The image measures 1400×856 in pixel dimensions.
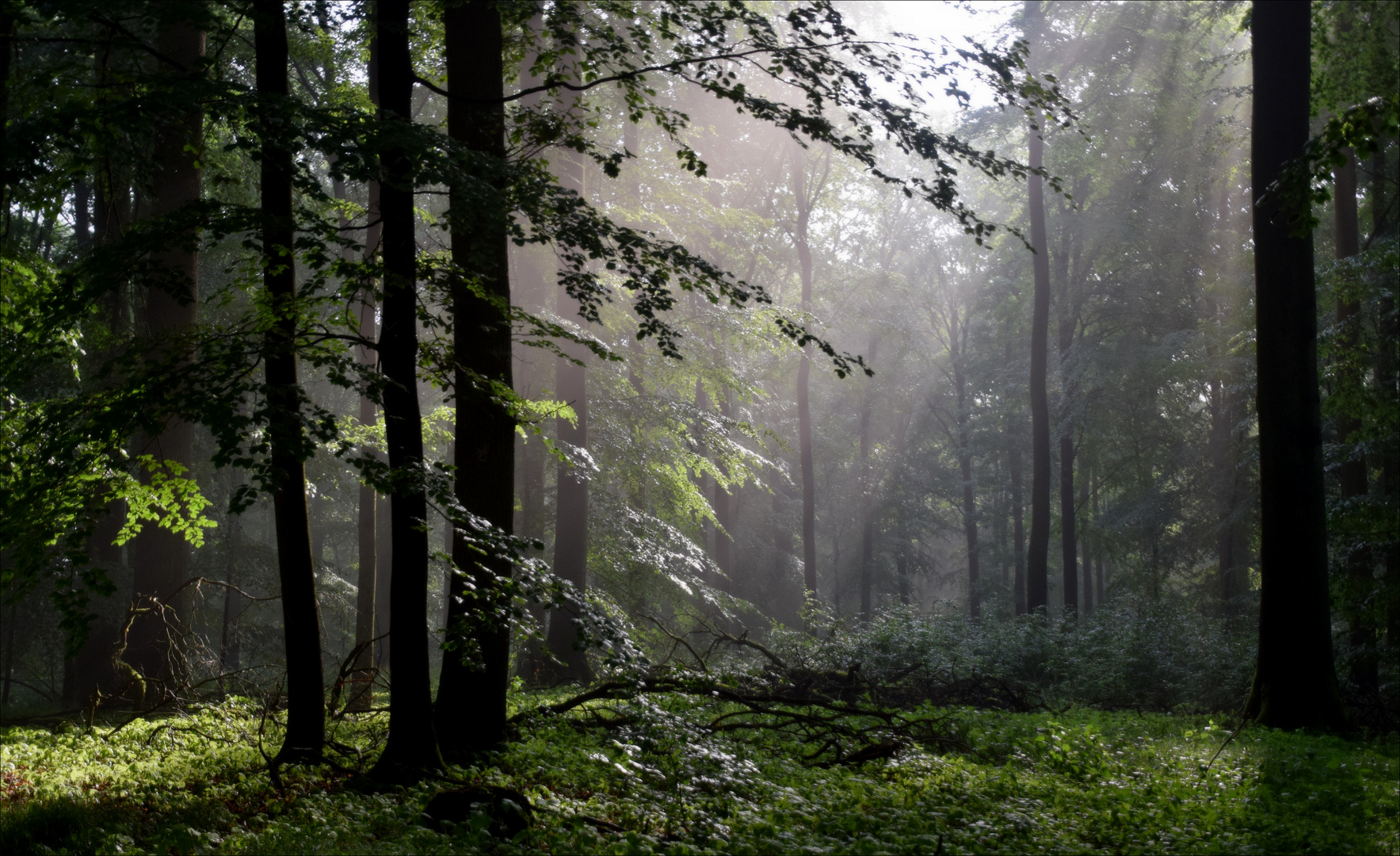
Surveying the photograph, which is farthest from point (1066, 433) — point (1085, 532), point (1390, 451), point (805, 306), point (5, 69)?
point (5, 69)

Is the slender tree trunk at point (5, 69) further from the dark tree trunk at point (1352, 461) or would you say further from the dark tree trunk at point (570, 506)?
the dark tree trunk at point (1352, 461)

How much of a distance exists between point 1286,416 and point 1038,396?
41.3ft

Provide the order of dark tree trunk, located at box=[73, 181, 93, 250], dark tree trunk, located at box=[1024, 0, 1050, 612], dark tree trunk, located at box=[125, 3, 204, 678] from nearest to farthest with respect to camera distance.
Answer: dark tree trunk, located at box=[125, 3, 204, 678], dark tree trunk, located at box=[73, 181, 93, 250], dark tree trunk, located at box=[1024, 0, 1050, 612]

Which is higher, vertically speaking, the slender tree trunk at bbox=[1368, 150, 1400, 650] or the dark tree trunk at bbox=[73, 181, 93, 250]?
the dark tree trunk at bbox=[73, 181, 93, 250]

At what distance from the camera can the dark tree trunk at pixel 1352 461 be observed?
40.2ft

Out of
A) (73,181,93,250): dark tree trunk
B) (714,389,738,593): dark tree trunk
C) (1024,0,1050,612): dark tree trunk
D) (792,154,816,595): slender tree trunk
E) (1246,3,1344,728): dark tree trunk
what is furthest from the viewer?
(714,389,738,593): dark tree trunk

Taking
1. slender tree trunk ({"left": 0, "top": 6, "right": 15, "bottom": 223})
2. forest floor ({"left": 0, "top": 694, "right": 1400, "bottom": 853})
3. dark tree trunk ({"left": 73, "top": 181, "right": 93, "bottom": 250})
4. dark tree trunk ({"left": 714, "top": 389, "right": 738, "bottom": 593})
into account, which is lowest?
forest floor ({"left": 0, "top": 694, "right": 1400, "bottom": 853})

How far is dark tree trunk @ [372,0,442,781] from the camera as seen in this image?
19.3ft

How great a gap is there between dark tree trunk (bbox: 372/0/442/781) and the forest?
0.03 metres

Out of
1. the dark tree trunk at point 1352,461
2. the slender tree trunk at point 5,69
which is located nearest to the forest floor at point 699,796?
the slender tree trunk at point 5,69

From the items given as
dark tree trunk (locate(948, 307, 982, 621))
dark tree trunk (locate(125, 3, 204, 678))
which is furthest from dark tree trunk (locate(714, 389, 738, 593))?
dark tree trunk (locate(125, 3, 204, 678))

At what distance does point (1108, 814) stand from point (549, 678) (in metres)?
9.70

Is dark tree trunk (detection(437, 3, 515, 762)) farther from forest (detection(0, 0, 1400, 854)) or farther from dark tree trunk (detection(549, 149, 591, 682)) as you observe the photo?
dark tree trunk (detection(549, 149, 591, 682))

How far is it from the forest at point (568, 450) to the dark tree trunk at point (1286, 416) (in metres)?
0.05
